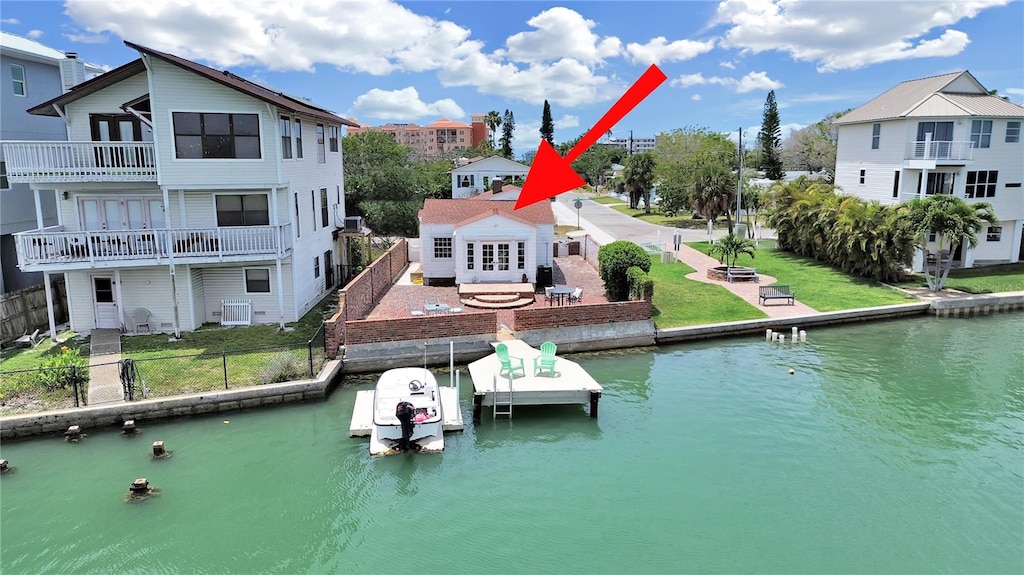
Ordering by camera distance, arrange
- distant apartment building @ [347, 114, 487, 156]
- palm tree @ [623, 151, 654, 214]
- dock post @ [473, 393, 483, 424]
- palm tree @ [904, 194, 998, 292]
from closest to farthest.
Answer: dock post @ [473, 393, 483, 424] → palm tree @ [904, 194, 998, 292] → palm tree @ [623, 151, 654, 214] → distant apartment building @ [347, 114, 487, 156]

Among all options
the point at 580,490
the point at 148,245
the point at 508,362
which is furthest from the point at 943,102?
the point at 148,245

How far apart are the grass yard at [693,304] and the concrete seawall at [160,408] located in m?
12.6

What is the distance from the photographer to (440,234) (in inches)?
1091

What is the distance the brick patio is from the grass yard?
7.99 feet

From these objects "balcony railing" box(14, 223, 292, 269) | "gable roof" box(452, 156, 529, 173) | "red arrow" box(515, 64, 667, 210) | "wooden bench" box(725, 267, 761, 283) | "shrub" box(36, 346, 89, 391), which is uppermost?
"gable roof" box(452, 156, 529, 173)

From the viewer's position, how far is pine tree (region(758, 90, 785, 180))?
255ft

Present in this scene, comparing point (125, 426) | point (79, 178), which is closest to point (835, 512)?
point (125, 426)

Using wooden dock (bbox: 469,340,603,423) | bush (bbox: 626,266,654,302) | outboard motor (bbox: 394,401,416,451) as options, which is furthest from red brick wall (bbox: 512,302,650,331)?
outboard motor (bbox: 394,401,416,451)

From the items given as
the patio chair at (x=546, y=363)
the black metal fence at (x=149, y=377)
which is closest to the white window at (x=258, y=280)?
the black metal fence at (x=149, y=377)

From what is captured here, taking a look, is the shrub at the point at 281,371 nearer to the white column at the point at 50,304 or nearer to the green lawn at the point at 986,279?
the white column at the point at 50,304

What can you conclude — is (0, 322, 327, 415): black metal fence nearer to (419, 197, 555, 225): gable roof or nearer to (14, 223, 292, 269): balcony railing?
(14, 223, 292, 269): balcony railing

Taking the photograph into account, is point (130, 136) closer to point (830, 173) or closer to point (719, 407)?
point (719, 407)

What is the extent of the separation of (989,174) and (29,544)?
1573 inches

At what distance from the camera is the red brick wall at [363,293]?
19.0 m
